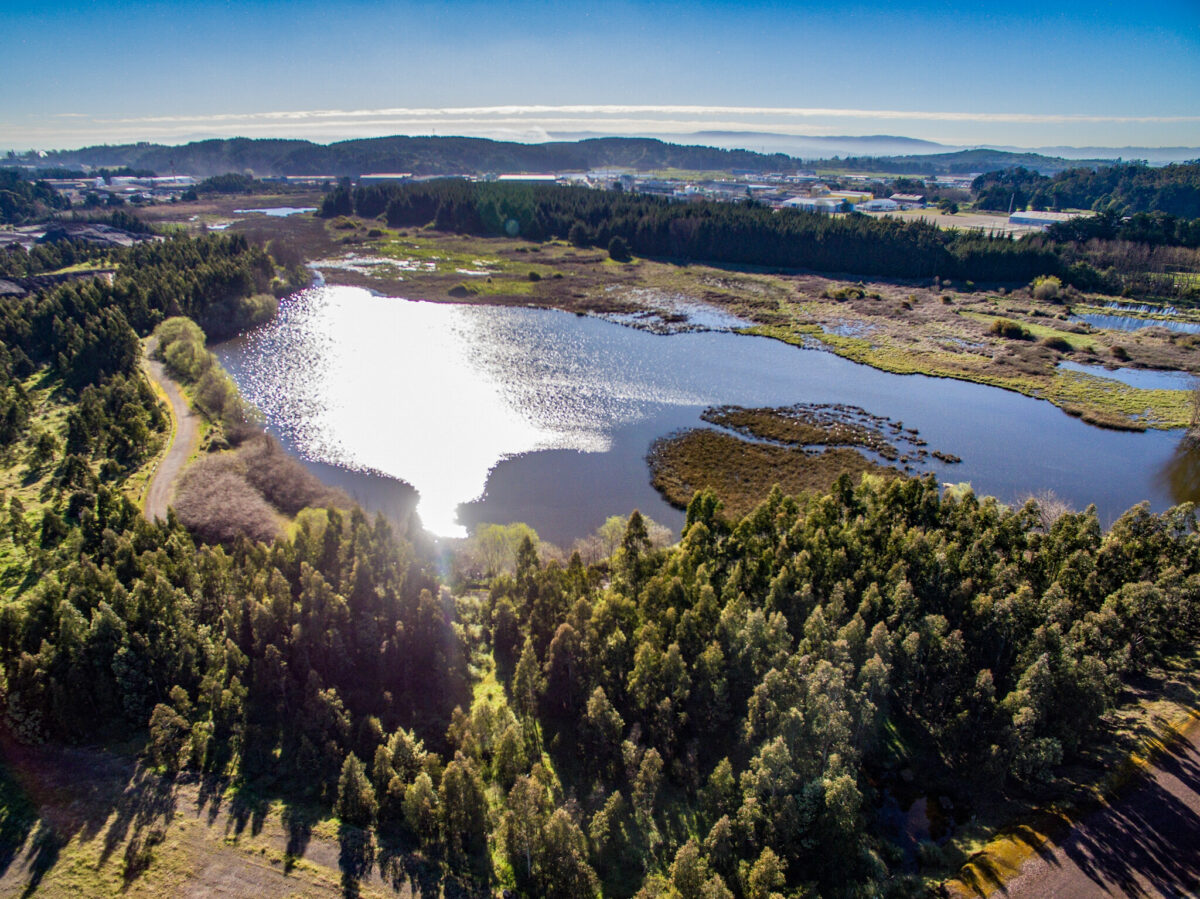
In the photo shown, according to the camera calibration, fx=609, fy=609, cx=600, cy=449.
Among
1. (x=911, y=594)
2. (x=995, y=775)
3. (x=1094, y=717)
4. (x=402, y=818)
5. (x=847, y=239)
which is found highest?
(x=847, y=239)

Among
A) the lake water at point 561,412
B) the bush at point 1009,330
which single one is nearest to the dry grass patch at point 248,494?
the lake water at point 561,412

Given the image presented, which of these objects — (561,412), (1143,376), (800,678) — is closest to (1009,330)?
(1143,376)

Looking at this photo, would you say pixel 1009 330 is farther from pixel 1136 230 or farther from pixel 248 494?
pixel 248 494

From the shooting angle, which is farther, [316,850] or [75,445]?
[75,445]

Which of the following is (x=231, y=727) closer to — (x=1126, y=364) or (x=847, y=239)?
(x=1126, y=364)

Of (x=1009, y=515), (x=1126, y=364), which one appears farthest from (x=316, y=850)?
(x=1126, y=364)

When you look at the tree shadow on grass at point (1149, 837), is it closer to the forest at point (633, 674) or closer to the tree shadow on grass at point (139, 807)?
the forest at point (633, 674)
